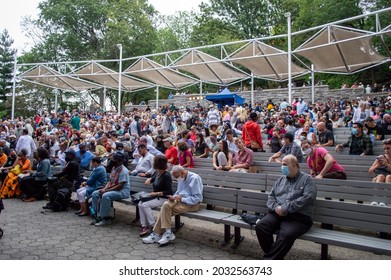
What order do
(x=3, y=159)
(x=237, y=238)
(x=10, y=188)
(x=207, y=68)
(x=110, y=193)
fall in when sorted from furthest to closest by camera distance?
(x=207, y=68) → (x=3, y=159) → (x=10, y=188) → (x=110, y=193) → (x=237, y=238)

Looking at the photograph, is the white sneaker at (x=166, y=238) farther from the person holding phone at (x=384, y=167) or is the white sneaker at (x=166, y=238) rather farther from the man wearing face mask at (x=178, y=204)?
the person holding phone at (x=384, y=167)

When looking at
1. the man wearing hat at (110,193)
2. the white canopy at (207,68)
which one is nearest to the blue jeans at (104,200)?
the man wearing hat at (110,193)

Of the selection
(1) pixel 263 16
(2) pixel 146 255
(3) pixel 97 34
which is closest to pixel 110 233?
(2) pixel 146 255

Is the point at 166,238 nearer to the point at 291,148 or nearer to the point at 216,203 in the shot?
the point at 216,203

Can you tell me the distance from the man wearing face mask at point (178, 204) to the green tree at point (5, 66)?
4392 centimetres

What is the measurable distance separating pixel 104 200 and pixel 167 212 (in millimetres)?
1548

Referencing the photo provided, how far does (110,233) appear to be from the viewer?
552cm

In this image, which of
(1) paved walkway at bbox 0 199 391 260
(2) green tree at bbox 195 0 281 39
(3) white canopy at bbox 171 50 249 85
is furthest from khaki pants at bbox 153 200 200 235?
(2) green tree at bbox 195 0 281 39

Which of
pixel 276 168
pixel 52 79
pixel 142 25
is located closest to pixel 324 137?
pixel 276 168

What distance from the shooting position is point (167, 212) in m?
5.04

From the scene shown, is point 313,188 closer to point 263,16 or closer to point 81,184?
point 81,184

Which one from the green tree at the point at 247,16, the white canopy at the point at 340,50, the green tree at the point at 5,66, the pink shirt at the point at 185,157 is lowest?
the pink shirt at the point at 185,157

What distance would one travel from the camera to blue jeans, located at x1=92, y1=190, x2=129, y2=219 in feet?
19.6

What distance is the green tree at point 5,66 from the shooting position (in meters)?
44.0
